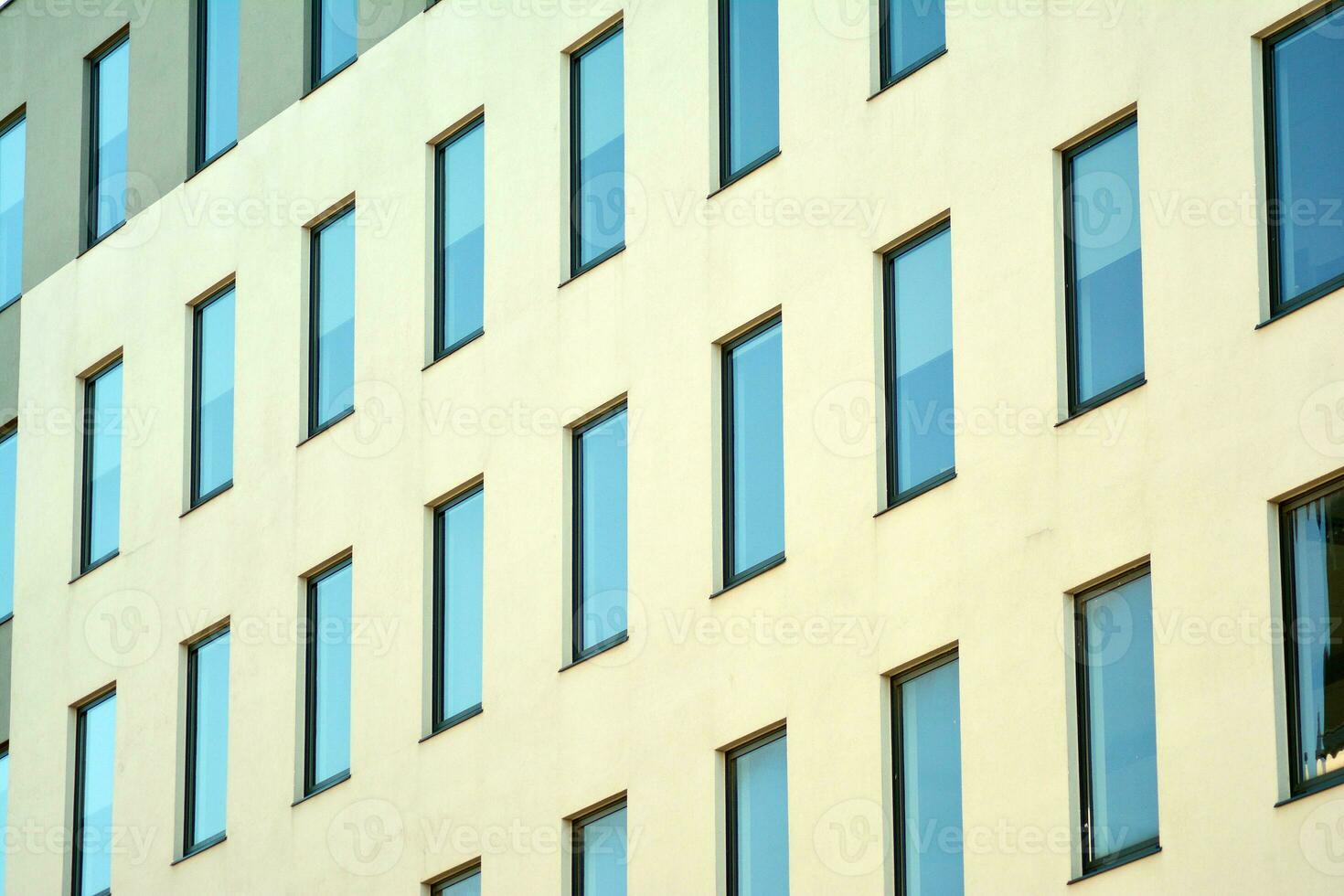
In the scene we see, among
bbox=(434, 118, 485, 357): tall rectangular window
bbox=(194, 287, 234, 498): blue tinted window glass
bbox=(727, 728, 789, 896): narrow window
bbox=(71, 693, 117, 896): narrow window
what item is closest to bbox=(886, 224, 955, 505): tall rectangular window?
bbox=(727, 728, 789, 896): narrow window

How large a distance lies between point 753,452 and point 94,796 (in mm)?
12313

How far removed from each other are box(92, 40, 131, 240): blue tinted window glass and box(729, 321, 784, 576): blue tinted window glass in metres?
12.8

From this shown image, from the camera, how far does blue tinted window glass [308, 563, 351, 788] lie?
32.5 m

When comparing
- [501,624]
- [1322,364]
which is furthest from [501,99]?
[1322,364]

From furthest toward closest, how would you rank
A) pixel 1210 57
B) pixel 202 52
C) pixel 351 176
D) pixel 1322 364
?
pixel 202 52 < pixel 351 176 < pixel 1210 57 < pixel 1322 364

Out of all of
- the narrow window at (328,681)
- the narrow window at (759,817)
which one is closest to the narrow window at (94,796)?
the narrow window at (328,681)

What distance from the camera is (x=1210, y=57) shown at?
24109 mm

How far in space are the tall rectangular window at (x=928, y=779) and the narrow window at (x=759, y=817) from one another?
4.89 feet

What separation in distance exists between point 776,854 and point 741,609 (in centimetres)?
242

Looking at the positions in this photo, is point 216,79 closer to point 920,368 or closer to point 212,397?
point 212,397

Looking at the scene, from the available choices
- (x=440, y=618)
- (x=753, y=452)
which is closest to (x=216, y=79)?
(x=440, y=618)

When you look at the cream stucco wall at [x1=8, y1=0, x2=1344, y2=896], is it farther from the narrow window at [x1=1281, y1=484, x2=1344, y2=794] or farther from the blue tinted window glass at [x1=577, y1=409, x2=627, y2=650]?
the blue tinted window glass at [x1=577, y1=409, x2=627, y2=650]

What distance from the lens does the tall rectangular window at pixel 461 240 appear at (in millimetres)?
32156

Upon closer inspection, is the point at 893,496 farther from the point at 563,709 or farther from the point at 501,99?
the point at 501,99
